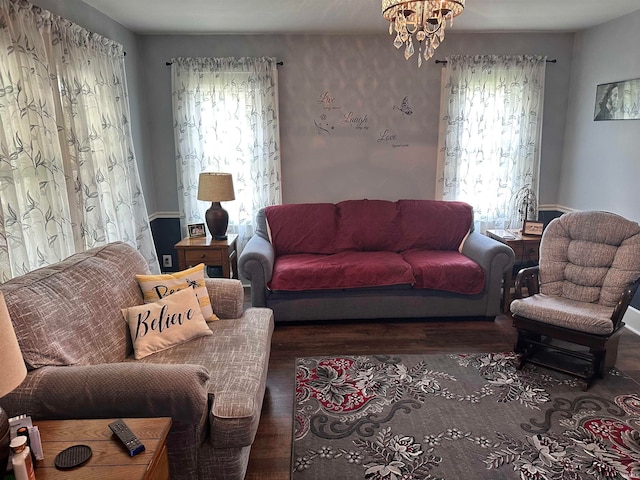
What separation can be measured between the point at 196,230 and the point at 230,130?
1050mm

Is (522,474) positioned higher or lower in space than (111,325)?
lower

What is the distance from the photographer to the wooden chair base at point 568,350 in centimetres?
266

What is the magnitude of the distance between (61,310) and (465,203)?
11.2ft

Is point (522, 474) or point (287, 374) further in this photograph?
point (287, 374)

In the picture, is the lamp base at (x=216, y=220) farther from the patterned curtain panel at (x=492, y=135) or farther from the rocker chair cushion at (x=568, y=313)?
the rocker chair cushion at (x=568, y=313)

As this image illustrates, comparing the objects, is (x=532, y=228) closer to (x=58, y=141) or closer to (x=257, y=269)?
(x=257, y=269)

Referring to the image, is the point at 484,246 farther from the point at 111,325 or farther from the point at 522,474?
→ the point at 111,325

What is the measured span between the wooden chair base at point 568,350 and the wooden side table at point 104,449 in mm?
2358

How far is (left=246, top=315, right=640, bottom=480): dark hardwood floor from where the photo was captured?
260cm

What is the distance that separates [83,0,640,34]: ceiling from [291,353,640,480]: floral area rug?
2.63 meters

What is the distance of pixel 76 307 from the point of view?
1.95m

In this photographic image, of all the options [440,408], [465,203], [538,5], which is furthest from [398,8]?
[465,203]

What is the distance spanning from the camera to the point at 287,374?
2.85 meters

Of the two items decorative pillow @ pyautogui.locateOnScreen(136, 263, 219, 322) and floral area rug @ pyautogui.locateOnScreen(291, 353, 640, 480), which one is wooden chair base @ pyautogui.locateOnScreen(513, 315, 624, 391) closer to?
floral area rug @ pyautogui.locateOnScreen(291, 353, 640, 480)
